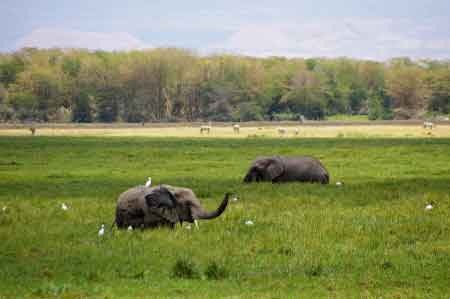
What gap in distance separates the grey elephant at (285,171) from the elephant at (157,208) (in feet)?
32.9

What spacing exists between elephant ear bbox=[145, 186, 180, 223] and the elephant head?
10573 mm

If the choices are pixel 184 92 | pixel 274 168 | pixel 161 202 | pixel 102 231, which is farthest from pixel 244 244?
pixel 184 92

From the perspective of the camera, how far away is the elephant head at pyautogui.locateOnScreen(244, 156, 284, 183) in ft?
89.0

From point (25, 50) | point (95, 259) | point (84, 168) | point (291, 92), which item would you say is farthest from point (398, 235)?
point (25, 50)

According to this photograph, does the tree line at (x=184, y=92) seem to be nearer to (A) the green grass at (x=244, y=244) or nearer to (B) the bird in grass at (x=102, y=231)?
(A) the green grass at (x=244, y=244)

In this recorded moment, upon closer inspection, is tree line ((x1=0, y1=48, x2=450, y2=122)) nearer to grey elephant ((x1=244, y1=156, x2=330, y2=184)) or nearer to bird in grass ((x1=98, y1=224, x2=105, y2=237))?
grey elephant ((x1=244, y1=156, x2=330, y2=184))

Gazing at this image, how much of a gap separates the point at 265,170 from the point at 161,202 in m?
10.8

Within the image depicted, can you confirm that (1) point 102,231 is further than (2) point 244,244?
Yes

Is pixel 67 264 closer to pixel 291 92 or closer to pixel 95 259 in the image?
pixel 95 259

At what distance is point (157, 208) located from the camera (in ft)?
54.6

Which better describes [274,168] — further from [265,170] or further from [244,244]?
[244,244]

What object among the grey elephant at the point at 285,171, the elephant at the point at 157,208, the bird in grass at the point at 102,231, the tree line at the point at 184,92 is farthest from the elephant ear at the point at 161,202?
the tree line at the point at 184,92

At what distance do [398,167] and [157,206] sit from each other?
19850mm

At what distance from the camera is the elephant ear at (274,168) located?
Result: 27112 millimetres
